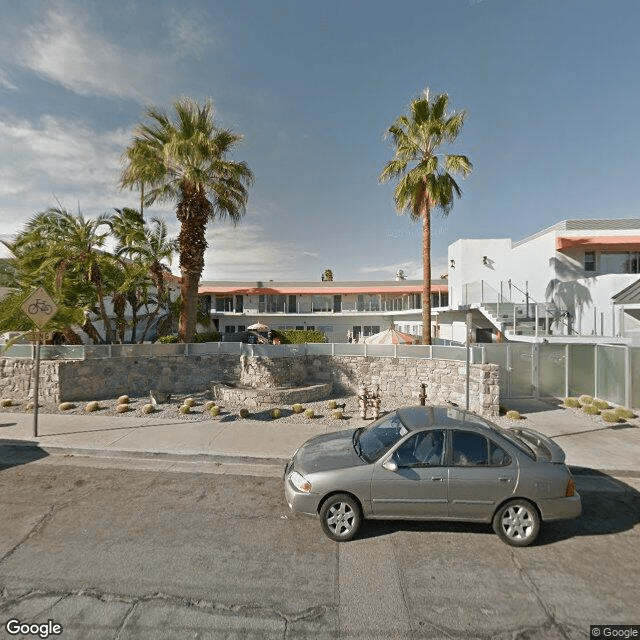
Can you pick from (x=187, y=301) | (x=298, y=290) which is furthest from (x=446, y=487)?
(x=298, y=290)

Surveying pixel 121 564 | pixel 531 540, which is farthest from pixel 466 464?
pixel 121 564

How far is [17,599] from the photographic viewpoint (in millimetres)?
3756

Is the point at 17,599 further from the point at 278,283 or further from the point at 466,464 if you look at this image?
the point at 278,283

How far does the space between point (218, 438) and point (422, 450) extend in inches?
235

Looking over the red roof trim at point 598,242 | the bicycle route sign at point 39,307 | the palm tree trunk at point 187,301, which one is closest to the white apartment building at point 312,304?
the red roof trim at point 598,242

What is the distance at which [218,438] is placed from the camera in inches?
361

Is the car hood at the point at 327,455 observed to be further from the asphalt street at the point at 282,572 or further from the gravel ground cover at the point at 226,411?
the gravel ground cover at the point at 226,411

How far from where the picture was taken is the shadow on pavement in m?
7.71

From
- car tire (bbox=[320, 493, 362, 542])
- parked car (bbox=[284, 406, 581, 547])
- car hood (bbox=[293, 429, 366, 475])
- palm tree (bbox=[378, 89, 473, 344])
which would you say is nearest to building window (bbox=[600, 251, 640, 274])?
palm tree (bbox=[378, 89, 473, 344])

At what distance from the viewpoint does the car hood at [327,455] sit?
5168 millimetres

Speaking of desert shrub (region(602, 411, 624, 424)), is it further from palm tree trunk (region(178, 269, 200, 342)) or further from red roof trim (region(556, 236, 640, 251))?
palm tree trunk (region(178, 269, 200, 342))

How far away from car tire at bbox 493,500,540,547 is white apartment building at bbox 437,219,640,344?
8.33 m

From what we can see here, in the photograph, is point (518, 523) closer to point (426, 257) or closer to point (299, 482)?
point (299, 482)

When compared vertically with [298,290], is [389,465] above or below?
below
